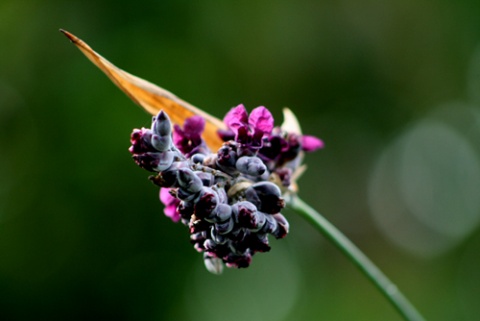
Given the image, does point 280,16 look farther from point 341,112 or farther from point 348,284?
point 348,284

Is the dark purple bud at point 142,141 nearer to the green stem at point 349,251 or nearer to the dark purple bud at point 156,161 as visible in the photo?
the dark purple bud at point 156,161

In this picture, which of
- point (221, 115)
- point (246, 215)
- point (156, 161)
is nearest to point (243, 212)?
point (246, 215)

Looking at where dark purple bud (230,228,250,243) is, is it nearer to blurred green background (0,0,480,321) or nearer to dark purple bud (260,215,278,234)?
dark purple bud (260,215,278,234)

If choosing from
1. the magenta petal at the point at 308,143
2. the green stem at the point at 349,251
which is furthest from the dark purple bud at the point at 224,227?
the magenta petal at the point at 308,143

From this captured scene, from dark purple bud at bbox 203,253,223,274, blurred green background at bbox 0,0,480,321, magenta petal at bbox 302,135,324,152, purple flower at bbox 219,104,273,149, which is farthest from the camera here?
blurred green background at bbox 0,0,480,321

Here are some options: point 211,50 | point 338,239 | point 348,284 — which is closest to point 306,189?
point 348,284

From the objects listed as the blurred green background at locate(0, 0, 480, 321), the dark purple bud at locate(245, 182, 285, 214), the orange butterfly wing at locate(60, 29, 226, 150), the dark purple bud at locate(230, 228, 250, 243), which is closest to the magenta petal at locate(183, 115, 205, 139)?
the orange butterfly wing at locate(60, 29, 226, 150)
